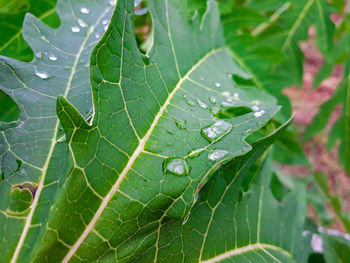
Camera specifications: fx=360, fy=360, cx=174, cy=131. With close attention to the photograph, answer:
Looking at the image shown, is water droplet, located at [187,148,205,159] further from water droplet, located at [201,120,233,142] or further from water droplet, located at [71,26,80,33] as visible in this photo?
water droplet, located at [71,26,80,33]

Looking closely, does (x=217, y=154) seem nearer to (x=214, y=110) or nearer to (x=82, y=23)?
(x=214, y=110)

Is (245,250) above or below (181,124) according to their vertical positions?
below

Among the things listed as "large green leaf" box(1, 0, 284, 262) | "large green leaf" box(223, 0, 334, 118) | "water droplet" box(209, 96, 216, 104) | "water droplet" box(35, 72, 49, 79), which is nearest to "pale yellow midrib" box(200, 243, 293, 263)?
"large green leaf" box(1, 0, 284, 262)

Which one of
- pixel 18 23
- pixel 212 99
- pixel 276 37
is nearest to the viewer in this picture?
pixel 212 99

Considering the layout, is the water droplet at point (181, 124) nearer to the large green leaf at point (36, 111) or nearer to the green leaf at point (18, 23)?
the large green leaf at point (36, 111)

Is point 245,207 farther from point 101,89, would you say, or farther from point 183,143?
point 101,89

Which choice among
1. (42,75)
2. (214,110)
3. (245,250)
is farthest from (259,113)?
(42,75)

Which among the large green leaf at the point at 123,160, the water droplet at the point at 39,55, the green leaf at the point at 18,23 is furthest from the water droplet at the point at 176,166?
the green leaf at the point at 18,23

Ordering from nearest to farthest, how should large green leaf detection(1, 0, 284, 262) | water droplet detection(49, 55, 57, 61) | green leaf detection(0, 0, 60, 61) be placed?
large green leaf detection(1, 0, 284, 262) < water droplet detection(49, 55, 57, 61) < green leaf detection(0, 0, 60, 61)
